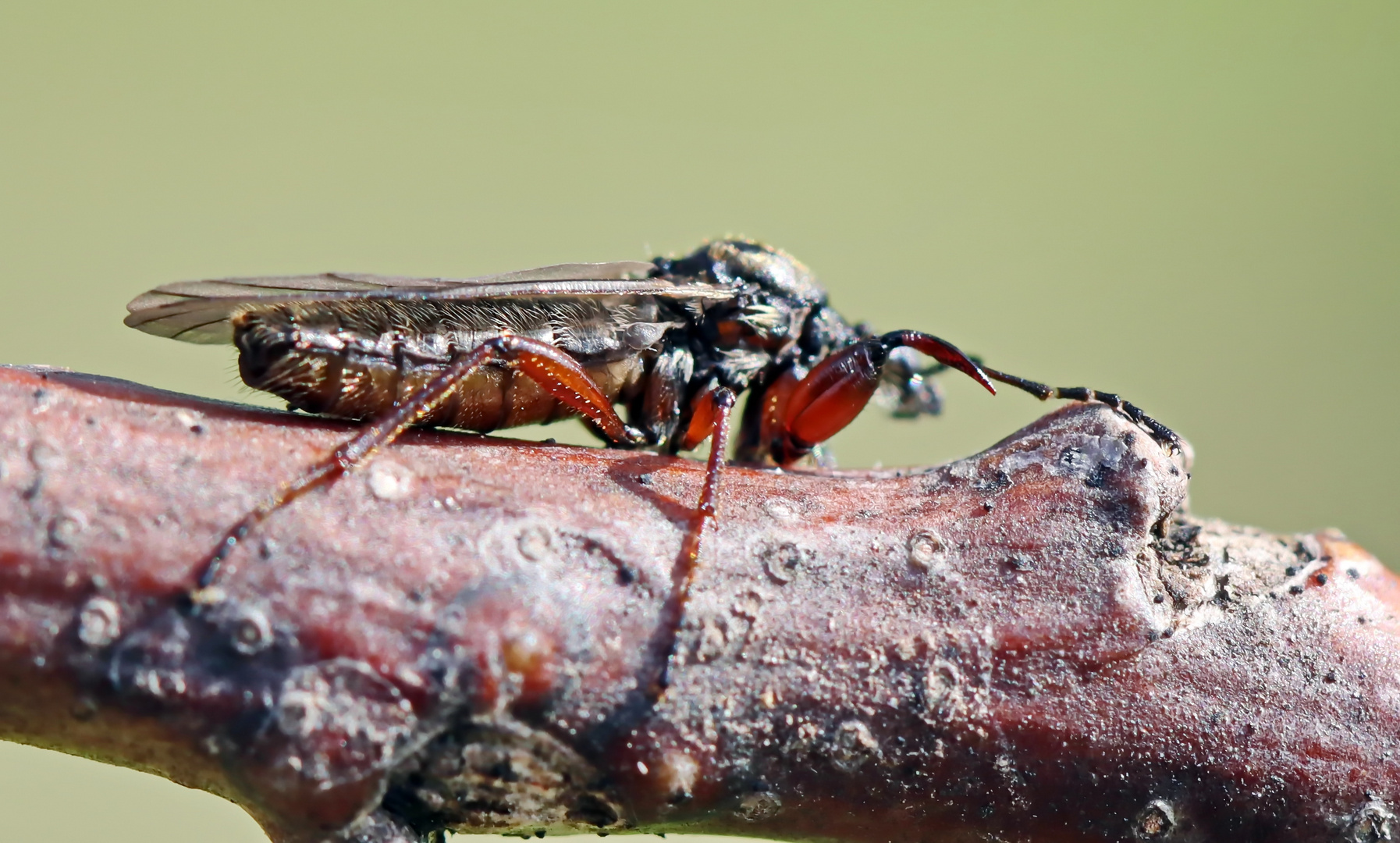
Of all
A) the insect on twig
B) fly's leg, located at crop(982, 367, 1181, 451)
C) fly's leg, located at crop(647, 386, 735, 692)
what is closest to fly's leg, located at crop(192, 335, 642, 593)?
the insect on twig

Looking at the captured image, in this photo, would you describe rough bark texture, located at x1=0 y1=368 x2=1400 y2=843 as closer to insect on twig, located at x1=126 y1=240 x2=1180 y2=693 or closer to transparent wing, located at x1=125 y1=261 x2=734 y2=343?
insect on twig, located at x1=126 y1=240 x2=1180 y2=693

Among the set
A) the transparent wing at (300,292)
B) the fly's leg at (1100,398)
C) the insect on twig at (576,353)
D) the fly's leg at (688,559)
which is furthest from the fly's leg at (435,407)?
the fly's leg at (1100,398)

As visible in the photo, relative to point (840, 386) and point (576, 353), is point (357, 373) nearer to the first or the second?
point (576, 353)

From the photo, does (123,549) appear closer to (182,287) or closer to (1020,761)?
(182,287)

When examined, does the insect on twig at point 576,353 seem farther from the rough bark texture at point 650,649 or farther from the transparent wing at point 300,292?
the rough bark texture at point 650,649

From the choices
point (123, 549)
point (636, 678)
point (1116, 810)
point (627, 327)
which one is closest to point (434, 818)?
point (636, 678)

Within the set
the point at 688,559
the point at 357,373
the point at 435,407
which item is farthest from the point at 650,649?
the point at 357,373
